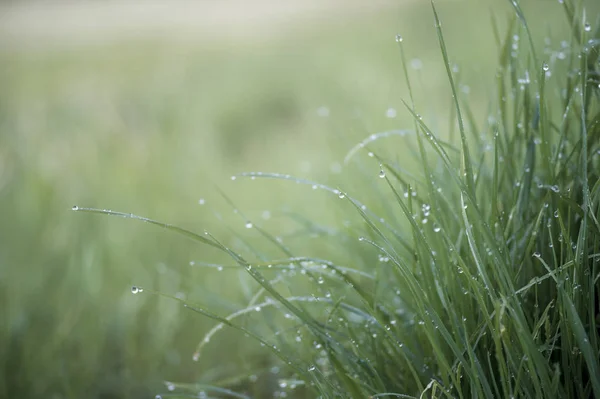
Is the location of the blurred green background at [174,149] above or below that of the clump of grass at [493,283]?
above

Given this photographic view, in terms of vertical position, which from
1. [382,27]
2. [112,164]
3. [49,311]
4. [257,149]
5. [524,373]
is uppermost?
[382,27]

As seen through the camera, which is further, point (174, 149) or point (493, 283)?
point (174, 149)

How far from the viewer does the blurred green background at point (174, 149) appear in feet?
4.46

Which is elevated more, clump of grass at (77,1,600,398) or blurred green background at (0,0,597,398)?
blurred green background at (0,0,597,398)

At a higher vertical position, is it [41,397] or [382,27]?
[382,27]

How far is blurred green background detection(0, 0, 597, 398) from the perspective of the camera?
1.36 metres

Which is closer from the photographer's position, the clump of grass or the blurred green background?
the clump of grass

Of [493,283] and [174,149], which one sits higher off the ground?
[174,149]

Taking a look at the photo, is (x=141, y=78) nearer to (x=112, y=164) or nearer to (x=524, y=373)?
(x=112, y=164)

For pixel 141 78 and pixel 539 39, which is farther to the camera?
pixel 141 78

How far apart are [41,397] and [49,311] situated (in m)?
0.32

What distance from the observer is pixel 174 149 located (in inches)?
99.1

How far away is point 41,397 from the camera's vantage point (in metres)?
1.23

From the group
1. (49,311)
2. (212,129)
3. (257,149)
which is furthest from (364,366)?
(212,129)
